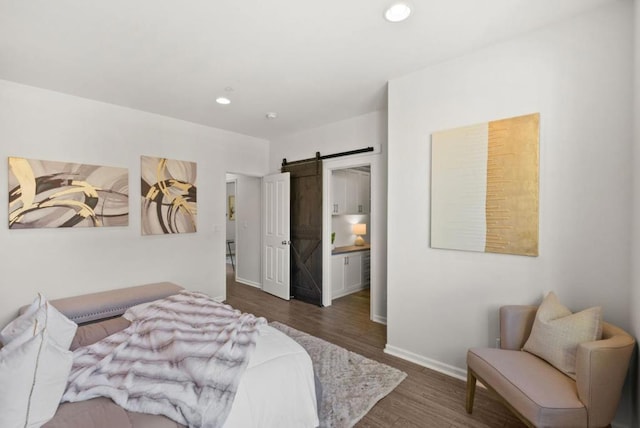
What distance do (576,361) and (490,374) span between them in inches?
17.5

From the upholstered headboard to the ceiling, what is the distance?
224cm

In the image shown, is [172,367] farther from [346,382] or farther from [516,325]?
[516,325]

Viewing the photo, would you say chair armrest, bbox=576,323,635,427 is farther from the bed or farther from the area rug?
the bed

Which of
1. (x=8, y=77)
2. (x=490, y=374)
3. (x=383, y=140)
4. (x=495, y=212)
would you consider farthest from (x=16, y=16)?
(x=490, y=374)

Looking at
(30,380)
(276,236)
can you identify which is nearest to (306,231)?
(276,236)

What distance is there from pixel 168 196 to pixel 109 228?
784 millimetres

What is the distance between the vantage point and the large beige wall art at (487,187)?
2.05 m

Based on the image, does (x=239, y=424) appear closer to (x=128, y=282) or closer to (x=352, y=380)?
(x=352, y=380)

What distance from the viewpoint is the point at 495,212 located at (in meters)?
2.19

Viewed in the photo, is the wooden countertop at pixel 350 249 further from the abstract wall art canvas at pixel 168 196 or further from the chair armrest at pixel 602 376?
the chair armrest at pixel 602 376

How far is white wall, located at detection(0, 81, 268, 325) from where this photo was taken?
280 cm

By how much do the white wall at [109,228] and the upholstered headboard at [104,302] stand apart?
0.28 metres

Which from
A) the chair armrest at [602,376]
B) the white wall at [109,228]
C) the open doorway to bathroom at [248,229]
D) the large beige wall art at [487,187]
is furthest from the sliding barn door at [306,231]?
the chair armrest at [602,376]

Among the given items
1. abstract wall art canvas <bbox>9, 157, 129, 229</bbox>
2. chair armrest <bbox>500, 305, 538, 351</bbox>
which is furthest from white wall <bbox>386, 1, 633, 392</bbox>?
abstract wall art canvas <bbox>9, 157, 129, 229</bbox>
